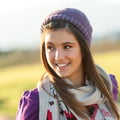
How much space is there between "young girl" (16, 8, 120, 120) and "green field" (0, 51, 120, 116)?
17.3 ft

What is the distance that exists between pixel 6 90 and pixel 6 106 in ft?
10.4

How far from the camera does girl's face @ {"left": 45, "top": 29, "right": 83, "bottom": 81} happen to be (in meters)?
3.66

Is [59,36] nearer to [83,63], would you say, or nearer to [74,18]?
[74,18]

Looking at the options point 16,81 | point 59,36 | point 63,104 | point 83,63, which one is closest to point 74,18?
point 59,36

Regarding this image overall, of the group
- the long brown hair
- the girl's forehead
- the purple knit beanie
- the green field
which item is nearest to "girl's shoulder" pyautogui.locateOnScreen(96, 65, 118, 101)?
the long brown hair

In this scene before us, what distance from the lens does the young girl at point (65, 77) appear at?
3688 mm

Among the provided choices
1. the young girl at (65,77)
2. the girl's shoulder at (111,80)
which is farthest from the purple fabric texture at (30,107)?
the girl's shoulder at (111,80)

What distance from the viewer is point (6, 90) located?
52.0 feet

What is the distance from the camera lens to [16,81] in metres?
17.1

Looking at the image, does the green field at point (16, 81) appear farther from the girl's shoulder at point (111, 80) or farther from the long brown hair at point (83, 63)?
the long brown hair at point (83, 63)

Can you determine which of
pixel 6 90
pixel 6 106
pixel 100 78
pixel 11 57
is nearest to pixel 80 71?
pixel 100 78

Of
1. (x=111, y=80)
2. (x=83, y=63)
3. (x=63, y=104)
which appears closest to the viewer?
(x=63, y=104)

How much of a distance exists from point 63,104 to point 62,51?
0.35m

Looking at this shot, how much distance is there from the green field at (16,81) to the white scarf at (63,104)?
5231 millimetres
